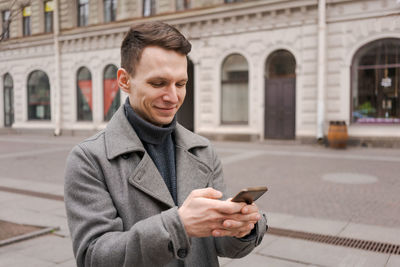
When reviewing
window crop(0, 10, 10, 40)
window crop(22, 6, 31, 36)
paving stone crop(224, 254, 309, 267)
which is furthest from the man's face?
window crop(22, 6, 31, 36)

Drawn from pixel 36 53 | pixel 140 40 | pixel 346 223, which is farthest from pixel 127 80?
pixel 36 53

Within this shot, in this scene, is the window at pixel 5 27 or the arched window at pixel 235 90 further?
the arched window at pixel 235 90

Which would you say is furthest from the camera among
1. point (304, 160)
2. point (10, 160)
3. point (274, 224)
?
point (10, 160)

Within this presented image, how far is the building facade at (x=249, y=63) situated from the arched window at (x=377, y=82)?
33 millimetres

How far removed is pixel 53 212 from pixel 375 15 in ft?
41.2

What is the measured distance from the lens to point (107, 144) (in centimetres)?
160

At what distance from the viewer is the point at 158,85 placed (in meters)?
1.58

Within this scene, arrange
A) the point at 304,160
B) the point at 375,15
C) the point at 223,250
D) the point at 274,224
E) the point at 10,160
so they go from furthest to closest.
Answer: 1. the point at 375,15
2. the point at 10,160
3. the point at 304,160
4. the point at 274,224
5. the point at 223,250

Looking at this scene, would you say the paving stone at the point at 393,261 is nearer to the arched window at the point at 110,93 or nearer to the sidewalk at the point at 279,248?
the sidewalk at the point at 279,248

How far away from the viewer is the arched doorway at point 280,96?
52.6ft

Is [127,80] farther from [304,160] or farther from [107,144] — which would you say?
[304,160]

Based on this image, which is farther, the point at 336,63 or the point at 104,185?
the point at 336,63

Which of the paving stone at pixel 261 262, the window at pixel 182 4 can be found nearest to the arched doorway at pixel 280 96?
the window at pixel 182 4

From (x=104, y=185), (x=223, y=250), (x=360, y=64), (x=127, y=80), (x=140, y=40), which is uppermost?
(x=360, y=64)
